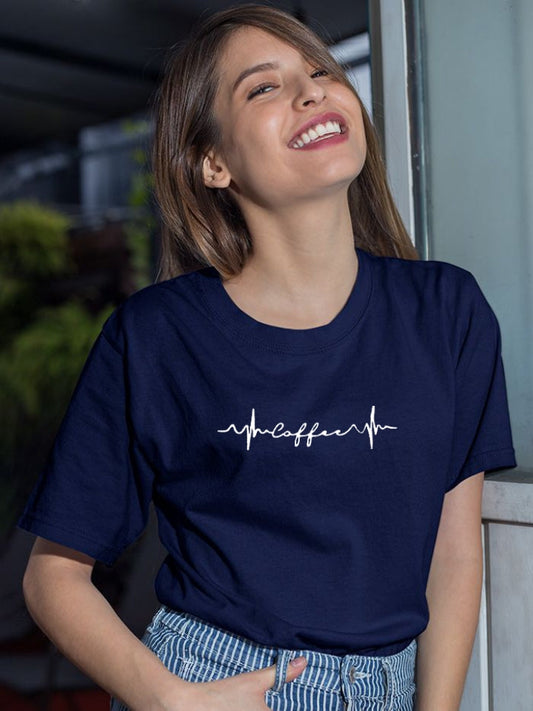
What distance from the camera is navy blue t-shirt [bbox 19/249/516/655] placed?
1030 mm

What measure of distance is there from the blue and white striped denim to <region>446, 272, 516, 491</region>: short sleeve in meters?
0.23

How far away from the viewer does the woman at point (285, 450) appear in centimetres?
102

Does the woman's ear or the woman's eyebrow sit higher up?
the woman's eyebrow

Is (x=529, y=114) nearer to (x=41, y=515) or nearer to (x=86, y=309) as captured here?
(x=41, y=515)

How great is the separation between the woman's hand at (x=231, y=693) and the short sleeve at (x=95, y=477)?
199 millimetres

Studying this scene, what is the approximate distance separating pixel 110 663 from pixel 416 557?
0.37 meters

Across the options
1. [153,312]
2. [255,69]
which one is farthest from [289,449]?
[255,69]

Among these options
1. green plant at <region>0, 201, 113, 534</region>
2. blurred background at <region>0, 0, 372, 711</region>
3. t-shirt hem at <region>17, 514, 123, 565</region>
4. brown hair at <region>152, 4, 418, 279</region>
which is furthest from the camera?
green plant at <region>0, 201, 113, 534</region>

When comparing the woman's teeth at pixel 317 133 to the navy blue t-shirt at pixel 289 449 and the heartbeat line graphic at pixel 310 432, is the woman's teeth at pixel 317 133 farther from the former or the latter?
the heartbeat line graphic at pixel 310 432

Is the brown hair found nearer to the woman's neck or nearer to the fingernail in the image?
the woman's neck

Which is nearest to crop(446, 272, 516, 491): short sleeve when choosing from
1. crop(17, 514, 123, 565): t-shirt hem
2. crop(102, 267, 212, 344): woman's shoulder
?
crop(102, 267, 212, 344): woman's shoulder

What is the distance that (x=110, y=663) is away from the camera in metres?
1.03

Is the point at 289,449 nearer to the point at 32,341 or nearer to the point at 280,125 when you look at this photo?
the point at 280,125

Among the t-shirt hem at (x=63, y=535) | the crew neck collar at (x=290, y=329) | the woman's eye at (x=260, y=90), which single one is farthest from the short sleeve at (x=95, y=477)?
the woman's eye at (x=260, y=90)
